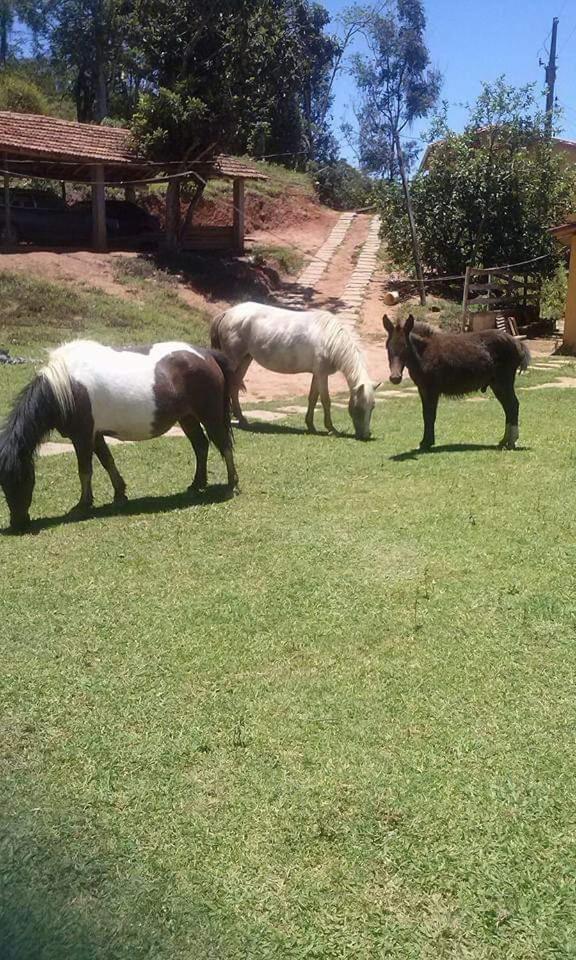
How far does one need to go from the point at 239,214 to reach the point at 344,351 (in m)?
19.6

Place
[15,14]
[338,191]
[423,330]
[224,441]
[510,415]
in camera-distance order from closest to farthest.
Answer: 1. [224,441]
2. [510,415]
3. [423,330]
4. [338,191]
5. [15,14]

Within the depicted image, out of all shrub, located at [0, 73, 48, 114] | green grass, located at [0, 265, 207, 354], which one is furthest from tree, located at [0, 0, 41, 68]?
Result: green grass, located at [0, 265, 207, 354]

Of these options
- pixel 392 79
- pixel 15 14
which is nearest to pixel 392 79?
pixel 392 79

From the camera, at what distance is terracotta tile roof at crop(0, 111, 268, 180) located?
23.6 m

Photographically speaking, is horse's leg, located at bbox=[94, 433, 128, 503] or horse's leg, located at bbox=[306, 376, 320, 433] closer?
horse's leg, located at bbox=[94, 433, 128, 503]

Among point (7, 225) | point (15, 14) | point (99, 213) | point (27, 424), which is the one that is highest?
point (15, 14)

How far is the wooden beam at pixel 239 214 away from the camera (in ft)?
96.0

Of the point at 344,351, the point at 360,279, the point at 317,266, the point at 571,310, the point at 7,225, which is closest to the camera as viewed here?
the point at 344,351

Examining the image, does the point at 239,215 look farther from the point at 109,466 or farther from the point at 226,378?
the point at 109,466

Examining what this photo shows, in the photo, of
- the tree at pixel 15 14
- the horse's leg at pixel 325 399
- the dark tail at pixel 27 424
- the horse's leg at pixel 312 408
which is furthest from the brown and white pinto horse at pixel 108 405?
the tree at pixel 15 14

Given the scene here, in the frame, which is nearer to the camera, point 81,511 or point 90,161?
point 81,511

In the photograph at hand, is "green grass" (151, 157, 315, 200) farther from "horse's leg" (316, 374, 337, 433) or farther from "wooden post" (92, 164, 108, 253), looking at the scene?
"horse's leg" (316, 374, 337, 433)

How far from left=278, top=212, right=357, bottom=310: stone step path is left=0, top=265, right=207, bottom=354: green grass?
478cm

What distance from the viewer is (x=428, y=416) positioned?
9961 mm
